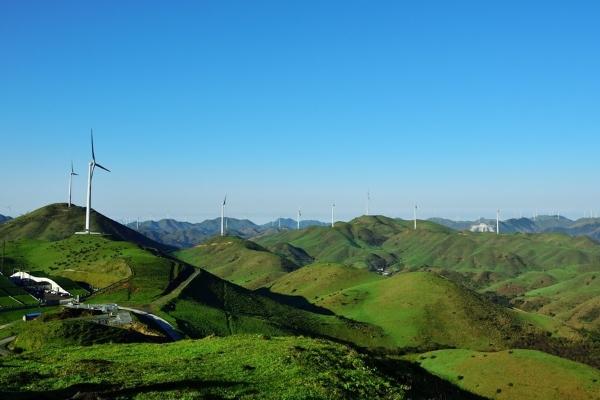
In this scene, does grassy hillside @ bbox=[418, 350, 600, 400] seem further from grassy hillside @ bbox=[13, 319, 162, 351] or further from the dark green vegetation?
grassy hillside @ bbox=[13, 319, 162, 351]

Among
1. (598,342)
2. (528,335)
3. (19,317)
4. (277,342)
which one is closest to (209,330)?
(19,317)

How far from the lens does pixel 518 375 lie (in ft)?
307

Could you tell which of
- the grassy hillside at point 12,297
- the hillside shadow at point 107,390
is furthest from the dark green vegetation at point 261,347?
the grassy hillside at point 12,297

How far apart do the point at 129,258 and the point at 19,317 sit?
74172mm

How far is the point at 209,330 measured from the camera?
122562 mm

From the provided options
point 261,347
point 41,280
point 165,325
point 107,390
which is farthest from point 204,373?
point 41,280

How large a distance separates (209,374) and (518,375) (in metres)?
65.2

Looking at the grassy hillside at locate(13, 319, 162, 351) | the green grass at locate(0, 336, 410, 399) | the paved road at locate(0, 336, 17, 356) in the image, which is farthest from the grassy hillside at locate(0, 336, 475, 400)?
the paved road at locate(0, 336, 17, 356)

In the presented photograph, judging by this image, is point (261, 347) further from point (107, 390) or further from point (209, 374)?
point (107, 390)

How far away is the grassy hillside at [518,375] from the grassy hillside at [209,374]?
1331 inches

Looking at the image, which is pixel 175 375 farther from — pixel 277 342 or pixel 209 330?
pixel 209 330

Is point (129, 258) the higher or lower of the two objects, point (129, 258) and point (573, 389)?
the higher

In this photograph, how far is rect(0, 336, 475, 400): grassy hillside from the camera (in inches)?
1596

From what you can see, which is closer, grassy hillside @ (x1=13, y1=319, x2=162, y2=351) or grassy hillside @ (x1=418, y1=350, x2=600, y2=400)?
grassy hillside @ (x1=13, y1=319, x2=162, y2=351)
